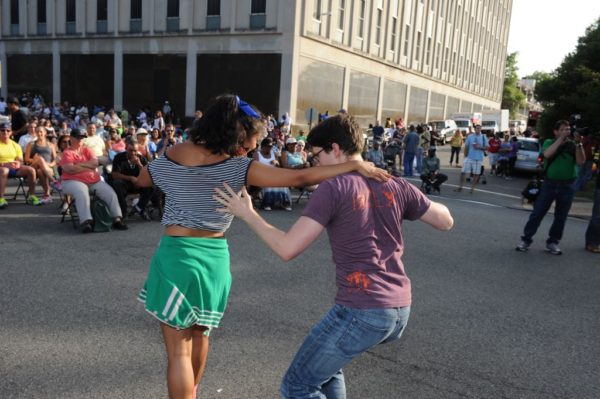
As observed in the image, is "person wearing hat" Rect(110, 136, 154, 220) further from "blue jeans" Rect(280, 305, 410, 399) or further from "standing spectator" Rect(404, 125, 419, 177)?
"standing spectator" Rect(404, 125, 419, 177)

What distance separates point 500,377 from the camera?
12.3 feet

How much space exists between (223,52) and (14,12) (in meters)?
20.1

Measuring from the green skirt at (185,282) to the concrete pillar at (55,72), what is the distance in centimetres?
3981

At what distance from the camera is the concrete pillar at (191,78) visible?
31094 mm

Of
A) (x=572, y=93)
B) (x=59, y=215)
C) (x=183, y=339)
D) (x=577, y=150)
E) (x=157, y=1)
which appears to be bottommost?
(x=59, y=215)

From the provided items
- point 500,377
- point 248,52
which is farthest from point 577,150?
point 248,52

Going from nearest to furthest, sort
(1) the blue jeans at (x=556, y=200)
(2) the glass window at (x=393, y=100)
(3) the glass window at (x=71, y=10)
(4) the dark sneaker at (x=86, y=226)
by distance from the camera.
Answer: (1) the blue jeans at (x=556, y=200)
(4) the dark sneaker at (x=86, y=226)
(3) the glass window at (x=71, y=10)
(2) the glass window at (x=393, y=100)

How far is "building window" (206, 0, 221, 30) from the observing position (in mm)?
30031

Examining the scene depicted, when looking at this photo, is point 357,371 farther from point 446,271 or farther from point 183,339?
point 446,271

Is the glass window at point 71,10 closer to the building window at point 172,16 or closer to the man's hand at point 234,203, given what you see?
the building window at point 172,16

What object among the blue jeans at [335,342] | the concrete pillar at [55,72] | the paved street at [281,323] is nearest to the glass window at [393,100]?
the concrete pillar at [55,72]

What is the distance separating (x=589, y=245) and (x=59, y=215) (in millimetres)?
8719

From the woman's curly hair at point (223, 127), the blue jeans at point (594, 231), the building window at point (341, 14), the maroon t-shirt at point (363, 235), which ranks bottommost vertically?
the blue jeans at point (594, 231)

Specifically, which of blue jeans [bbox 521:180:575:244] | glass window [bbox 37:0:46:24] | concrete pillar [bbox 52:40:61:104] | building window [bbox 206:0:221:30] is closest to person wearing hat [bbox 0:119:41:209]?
blue jeans [bbox 521:180:575:244]
